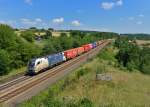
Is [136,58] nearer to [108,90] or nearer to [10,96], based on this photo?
[108,90]

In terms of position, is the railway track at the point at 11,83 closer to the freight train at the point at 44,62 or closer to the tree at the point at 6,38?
the freight train at the point at 44,62

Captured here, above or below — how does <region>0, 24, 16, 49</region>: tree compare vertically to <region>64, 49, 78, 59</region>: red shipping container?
above

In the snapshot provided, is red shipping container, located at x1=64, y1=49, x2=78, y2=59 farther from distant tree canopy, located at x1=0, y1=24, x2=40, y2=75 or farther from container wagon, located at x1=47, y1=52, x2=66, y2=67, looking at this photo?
distant tree canopy, located at x1=0, y1=24, x2=40, y2=75

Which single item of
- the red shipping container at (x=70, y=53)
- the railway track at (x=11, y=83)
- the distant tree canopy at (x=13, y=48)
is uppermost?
the distant tree canopy at (x=13, y=48)

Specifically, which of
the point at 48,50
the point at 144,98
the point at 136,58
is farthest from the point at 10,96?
the point at 136,58

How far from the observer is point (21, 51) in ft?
221

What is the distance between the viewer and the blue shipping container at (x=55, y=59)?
6078 cm

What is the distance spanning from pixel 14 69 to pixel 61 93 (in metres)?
30.9

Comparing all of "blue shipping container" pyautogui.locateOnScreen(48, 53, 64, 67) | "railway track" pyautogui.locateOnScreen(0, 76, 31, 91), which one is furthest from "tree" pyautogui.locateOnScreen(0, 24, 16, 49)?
"railway track" pyautogui.locateOnScreen(0, 76, 31, 91)

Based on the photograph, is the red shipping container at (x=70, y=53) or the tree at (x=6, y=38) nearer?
the tree at (x=6, y=38)

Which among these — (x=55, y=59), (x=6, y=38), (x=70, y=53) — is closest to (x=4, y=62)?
(x=6, y=38)

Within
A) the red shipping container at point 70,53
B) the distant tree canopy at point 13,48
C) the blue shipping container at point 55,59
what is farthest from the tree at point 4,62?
the red shipping container at point 70,53

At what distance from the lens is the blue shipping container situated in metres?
60.8

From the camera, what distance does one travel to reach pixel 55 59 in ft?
214
